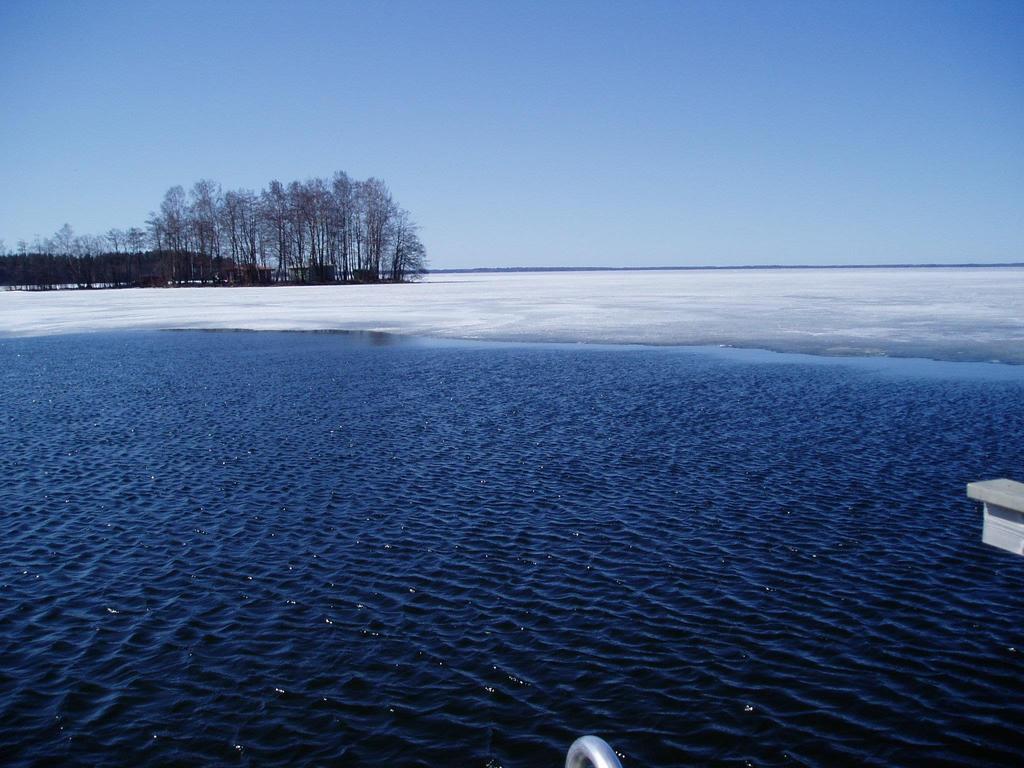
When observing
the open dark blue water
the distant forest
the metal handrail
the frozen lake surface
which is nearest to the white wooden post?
the metal handrail

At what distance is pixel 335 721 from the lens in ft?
22.9

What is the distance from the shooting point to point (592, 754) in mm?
2889

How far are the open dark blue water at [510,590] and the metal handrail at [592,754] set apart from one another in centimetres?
365

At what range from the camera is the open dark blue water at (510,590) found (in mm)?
6855

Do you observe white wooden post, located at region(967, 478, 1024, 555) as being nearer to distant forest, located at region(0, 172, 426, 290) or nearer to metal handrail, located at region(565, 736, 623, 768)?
metal handrail, located at region(565, 736, 623, 768)

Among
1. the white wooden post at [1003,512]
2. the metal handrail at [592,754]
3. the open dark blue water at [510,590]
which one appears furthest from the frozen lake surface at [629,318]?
the metal handrail at [592,754]

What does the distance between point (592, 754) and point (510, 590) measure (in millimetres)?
6865

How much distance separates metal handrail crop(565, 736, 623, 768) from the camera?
2.80 metres

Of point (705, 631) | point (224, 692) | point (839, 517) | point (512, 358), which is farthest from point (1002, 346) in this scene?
point (224, 692)

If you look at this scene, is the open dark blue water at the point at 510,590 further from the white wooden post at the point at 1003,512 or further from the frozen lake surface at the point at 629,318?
the frozen lake surface at the point at 629,318

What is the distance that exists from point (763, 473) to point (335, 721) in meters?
10.1

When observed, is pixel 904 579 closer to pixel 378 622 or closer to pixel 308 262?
pixel 378 622

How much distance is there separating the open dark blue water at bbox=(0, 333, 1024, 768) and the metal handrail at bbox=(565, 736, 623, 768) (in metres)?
3.65

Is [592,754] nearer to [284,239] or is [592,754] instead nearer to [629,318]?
[629,318]
